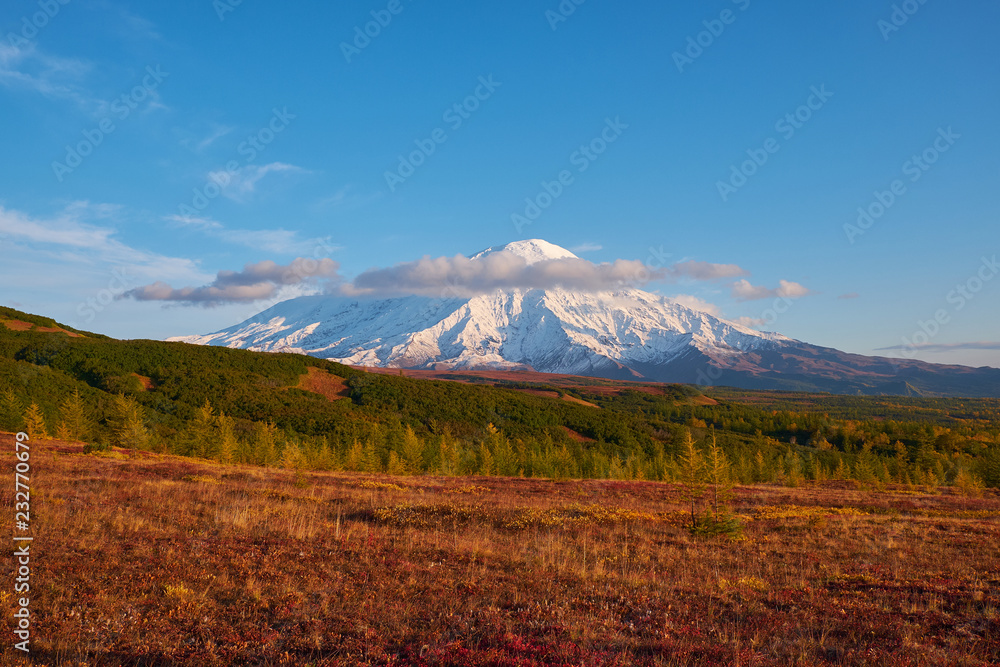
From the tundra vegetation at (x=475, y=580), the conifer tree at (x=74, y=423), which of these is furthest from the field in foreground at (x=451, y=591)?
the conifer tree at (x=74, y=423)

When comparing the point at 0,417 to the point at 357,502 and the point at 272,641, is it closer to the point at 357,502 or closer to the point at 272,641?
the point at 357,502

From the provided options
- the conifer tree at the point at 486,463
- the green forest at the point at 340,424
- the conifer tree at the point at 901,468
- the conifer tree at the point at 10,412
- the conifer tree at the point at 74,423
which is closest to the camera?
the conifer tree at the point at 74,423

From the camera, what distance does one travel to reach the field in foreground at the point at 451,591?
261 inches

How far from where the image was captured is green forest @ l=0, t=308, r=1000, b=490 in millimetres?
62000

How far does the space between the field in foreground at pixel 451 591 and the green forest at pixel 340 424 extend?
2671 centimetres

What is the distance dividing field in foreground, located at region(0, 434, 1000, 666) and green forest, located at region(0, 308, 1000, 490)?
2671cm

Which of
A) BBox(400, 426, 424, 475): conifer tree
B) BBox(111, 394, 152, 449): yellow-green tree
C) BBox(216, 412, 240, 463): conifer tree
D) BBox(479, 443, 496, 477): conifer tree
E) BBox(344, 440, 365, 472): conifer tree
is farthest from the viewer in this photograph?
BBox(479, 443, 496, 477): conifer tree

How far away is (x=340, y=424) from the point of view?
3521 inches

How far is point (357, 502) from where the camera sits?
Answer: 21125 millimetres

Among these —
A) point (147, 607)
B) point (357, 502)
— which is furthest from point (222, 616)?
point (357, 502)

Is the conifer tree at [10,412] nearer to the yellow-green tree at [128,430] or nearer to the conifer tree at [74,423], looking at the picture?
the conifer tree at [74,423]

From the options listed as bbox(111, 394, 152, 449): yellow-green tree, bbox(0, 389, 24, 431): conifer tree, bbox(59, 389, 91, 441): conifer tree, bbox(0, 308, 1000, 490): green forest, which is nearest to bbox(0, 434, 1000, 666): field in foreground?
bbox(0, 308, 1000, 490): green forest

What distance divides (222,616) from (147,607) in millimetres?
1219

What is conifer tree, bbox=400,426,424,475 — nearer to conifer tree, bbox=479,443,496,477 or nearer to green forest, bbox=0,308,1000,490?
green forest, bbox=0,308,1000,490
